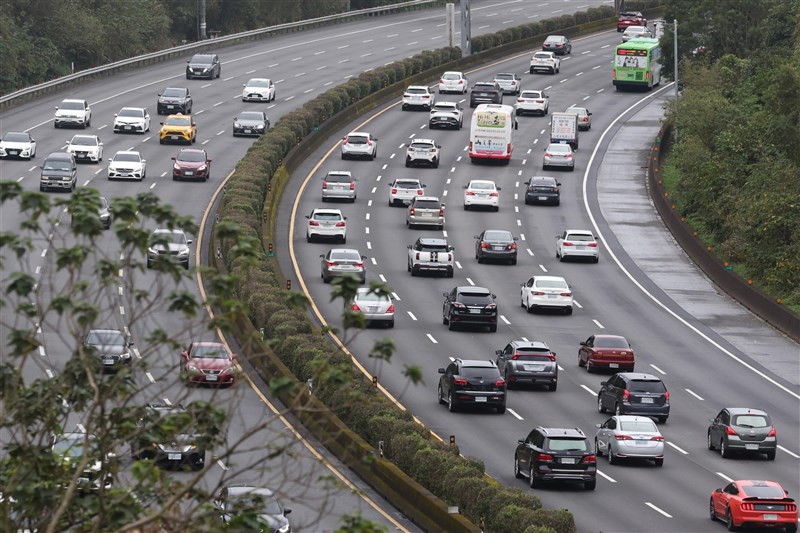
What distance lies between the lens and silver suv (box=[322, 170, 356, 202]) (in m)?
77.8

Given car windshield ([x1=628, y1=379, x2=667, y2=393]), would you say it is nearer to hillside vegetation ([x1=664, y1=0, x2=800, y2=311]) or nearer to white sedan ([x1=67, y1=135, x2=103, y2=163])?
hillside vegetation ([x1=664, y1=0, x2=800, y2=311])

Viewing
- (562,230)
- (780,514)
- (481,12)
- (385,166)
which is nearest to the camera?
(780,514)

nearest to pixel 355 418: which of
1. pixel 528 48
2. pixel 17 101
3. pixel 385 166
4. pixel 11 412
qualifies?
pixel 11 412

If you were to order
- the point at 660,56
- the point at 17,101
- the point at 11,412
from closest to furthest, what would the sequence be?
1. the point at 11,412
2. the point at 17,101
3. the point at 660,56

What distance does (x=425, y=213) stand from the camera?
7325cm

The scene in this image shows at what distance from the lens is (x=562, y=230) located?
74625 mm

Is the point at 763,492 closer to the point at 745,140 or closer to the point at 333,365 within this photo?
the point at 333,365

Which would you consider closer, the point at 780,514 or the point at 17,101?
the point at 780,514

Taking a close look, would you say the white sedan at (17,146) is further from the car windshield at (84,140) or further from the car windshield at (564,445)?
the car windshield at (564,445)

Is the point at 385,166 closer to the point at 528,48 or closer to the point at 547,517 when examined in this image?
the point at 528,48

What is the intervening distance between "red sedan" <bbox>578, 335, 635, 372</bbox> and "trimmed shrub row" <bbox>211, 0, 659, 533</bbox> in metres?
7.83

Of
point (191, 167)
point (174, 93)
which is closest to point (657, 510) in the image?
point (191, 167)

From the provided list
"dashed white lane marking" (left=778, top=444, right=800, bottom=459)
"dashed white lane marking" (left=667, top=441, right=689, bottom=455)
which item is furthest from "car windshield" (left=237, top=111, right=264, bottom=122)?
"dashed white lane marking" (left=778, top=444, right=800, bottom=459)

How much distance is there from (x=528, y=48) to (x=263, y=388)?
3283 inches
